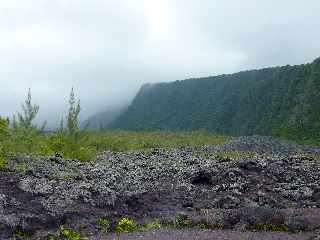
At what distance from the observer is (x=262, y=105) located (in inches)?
6058

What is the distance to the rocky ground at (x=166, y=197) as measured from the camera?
21.0m

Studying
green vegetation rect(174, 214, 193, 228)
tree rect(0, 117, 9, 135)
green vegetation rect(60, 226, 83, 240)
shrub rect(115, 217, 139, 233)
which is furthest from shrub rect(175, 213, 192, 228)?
tree rect(0, 117, 9, 135)

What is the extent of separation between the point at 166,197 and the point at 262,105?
128 metres

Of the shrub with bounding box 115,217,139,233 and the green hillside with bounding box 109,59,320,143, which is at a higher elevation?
the green hillside with bounding box 109,59,320,143

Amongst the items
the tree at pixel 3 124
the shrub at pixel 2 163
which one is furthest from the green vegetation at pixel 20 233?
the tree at pixel 3 124

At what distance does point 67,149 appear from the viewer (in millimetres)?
45438

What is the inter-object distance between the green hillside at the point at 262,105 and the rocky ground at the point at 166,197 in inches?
2571

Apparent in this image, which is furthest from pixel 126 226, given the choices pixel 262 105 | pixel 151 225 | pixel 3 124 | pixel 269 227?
pixel 262 105

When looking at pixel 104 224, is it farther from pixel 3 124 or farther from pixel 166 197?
pixel 3 124

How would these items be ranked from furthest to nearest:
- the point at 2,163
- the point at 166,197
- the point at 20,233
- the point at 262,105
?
the point at 262,105
the point at 2,163
the point at 166,197
the point at 20,233

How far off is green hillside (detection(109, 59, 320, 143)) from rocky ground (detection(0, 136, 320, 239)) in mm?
65310

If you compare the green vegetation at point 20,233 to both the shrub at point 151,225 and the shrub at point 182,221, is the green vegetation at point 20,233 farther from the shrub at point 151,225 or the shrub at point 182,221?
the shrub at point 182,221

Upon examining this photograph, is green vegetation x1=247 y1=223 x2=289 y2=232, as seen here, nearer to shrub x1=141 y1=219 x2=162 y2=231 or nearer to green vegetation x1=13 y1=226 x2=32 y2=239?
shrub x1=141 y1=219 x2=162 y2=231

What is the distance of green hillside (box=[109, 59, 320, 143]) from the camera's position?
11869cm
